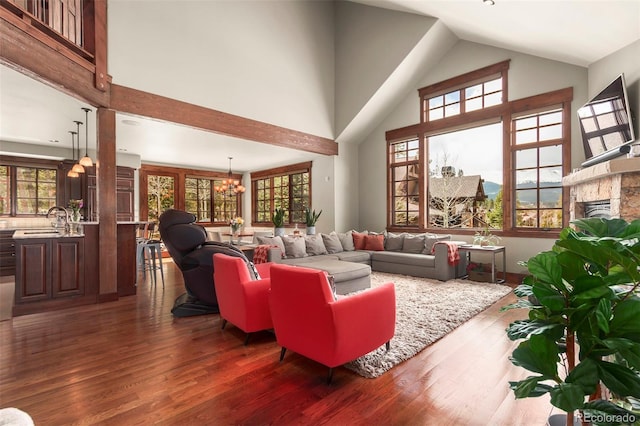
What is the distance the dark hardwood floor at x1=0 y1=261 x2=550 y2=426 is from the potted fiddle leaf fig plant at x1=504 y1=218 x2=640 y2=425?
952 millimetres

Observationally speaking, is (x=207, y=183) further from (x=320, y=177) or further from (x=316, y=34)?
(x=316, y=34)

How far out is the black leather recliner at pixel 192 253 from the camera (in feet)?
11.2

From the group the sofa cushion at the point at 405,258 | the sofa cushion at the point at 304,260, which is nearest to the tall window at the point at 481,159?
the sofa cushion at the point at 405,258

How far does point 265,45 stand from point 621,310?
6537 millimetres

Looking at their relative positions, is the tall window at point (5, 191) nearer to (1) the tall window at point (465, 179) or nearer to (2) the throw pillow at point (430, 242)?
(2) the throw pillow at point (430, 242)

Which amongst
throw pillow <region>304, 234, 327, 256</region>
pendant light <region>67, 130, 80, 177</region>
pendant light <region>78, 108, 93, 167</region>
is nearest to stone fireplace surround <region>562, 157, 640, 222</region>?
throw pillow <region>304, 234, 327, 256</region>

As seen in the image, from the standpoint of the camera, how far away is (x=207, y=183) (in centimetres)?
1045

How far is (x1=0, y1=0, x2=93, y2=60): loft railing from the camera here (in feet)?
10.1

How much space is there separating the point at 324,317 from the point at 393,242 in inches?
178

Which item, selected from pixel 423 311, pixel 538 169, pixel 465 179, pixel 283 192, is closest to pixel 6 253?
pixel 283 192

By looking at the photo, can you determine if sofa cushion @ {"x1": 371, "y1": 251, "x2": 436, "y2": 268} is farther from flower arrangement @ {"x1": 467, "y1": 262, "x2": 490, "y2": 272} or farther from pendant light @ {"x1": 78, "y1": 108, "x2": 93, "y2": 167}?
pendant light @ {"x1": 78, "y1": 108, "x2": 93, "y2": 167}

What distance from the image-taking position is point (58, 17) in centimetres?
350

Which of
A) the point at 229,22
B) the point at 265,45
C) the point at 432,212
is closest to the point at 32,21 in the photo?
the point at 229,22

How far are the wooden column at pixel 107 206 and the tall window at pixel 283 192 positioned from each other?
192 inches
